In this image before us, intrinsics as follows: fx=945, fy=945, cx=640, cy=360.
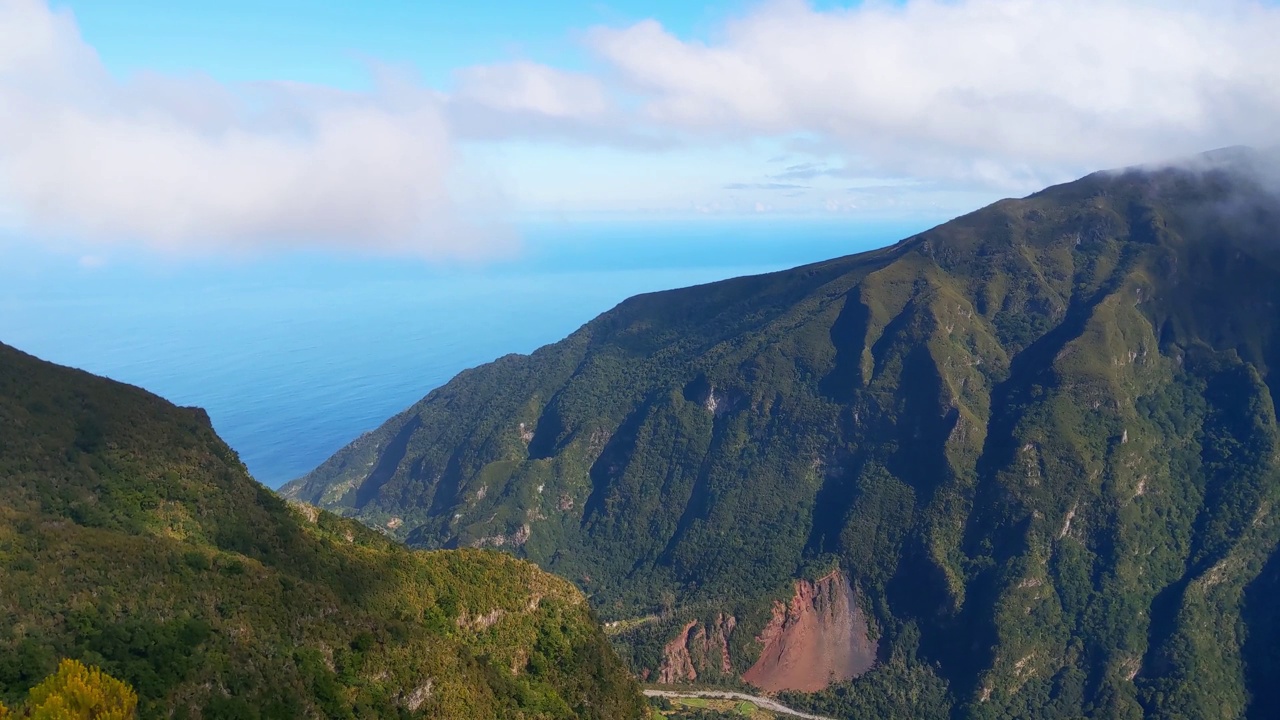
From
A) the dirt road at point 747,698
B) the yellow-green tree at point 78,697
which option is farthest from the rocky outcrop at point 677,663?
the yellow-green tree at point 78,697

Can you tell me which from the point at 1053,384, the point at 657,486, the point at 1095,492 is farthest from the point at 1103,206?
the point at 657,486

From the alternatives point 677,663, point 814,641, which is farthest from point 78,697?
point 814,641

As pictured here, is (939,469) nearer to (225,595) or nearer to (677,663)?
(677,663)

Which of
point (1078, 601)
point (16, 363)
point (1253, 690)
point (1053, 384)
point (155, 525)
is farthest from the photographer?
point (1053, 384)

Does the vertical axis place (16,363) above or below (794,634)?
above

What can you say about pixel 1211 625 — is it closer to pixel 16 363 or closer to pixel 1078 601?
pixel 1078 601

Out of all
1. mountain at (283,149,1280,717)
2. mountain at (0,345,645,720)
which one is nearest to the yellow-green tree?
mountain at (0,345,645,720)
